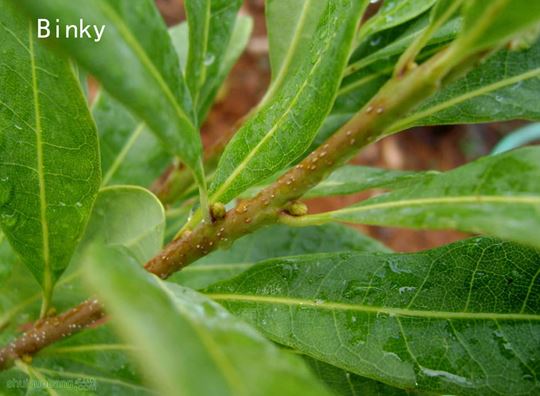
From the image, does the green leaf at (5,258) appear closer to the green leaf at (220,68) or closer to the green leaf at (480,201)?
the green leaf at (220,68)

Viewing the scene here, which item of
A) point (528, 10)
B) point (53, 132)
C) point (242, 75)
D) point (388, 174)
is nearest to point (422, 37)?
point (528, 10)

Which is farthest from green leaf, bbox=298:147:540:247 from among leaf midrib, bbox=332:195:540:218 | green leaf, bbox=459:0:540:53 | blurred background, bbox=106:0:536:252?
blurred background, bbox=106:0:536:252

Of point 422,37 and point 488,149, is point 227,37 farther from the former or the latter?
point 488,149

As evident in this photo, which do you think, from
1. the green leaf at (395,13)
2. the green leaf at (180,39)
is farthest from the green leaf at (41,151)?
the green leaf at (180,39)

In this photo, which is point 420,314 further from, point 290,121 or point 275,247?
point 275,247

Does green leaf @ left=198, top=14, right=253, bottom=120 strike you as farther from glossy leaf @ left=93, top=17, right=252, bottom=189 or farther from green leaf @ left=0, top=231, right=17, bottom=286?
green leaf @ left=0, top=231, right=17, bottom=286

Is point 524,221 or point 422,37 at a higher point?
point 422,37
